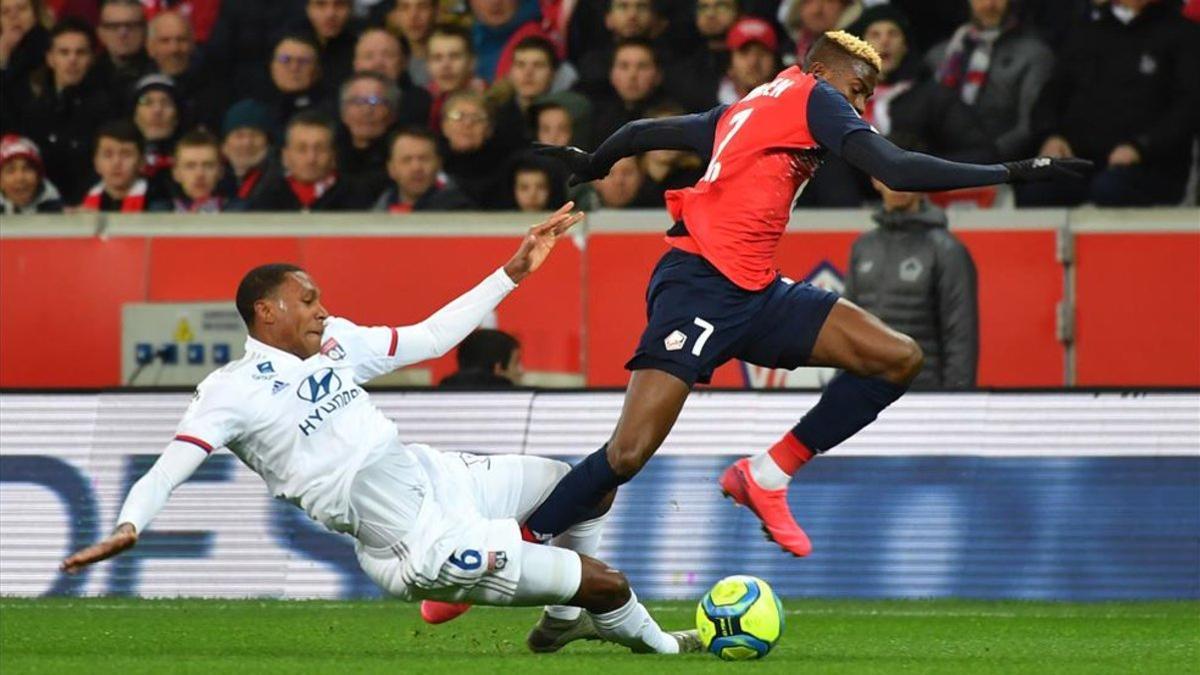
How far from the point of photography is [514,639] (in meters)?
9.05

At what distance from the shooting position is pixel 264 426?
7.66m

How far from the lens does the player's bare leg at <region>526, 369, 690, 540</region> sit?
8242 millimetres

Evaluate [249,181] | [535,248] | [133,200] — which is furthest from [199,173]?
[535,248]

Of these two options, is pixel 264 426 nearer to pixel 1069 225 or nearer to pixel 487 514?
pixel 487 514

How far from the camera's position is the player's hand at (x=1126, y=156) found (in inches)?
502

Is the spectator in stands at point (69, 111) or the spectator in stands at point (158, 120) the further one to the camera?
the spectator in stands at point (69, 111)

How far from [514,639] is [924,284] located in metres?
3.62

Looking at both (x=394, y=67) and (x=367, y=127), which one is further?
(x=394, y=67)

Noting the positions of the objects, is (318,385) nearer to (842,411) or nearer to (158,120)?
(842,411)

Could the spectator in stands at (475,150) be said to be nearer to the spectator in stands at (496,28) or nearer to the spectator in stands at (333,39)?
the spectator in stands at (496,28)

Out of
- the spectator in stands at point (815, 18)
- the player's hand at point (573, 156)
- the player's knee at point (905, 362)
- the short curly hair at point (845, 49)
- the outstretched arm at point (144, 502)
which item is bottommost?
the outstretched arm at point (144, 502)

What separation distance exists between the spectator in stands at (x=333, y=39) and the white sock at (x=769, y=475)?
22.8 feet

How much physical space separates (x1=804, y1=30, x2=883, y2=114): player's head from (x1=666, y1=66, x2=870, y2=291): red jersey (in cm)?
10

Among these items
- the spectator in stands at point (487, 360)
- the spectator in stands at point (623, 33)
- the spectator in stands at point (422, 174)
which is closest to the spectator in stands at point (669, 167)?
the spectator in stands at point (623, 33)
